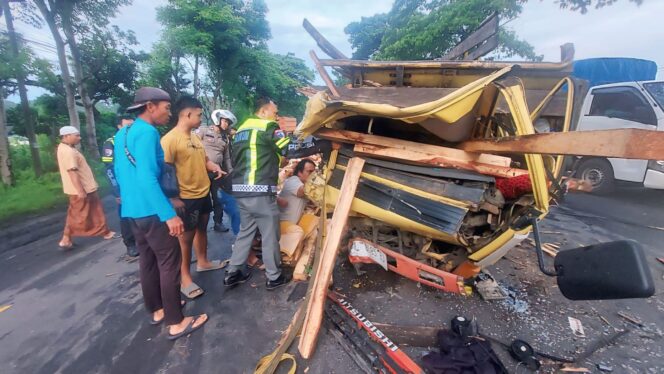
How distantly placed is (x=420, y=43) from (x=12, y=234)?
14.2 m

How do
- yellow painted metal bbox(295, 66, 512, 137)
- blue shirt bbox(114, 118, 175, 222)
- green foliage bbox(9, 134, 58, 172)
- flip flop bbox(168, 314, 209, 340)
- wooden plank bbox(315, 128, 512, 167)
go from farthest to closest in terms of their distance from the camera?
green foliage bbox(9, 134, 58, 172) < flip flop bbox(168, 314, 209, 340) < blue shirt bbox(114, 118, 175, 222) < wooden plank bbox(315, 128, 512, 167) < yellow painted metal bbox(295, 66, 512, 137)

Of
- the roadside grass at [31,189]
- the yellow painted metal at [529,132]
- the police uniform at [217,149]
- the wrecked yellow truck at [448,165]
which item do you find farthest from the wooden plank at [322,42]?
the roadside grass at [31,189]

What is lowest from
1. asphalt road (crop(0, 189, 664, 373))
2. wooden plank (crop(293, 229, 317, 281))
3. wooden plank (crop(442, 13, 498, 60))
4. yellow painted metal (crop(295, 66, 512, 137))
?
asphalt road (crop(0, 189, 664, 373))

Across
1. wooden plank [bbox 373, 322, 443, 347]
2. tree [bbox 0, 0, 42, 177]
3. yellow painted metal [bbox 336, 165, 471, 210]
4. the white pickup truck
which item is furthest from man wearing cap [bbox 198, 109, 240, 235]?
tree [bbox 0, 0, 42, 177]

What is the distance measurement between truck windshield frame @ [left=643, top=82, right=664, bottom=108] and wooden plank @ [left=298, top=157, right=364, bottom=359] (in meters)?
6.22

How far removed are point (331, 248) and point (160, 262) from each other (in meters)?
1.37

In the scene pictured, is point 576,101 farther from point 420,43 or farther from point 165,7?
point 165,7

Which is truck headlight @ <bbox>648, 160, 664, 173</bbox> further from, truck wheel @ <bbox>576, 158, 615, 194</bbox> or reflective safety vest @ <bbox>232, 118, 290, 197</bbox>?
reflective safety vest @ <bbox>232, 118, 290, 197</bbox>

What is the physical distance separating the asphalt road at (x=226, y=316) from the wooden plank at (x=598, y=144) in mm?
1693

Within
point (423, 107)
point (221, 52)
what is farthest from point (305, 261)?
point (221, 52)

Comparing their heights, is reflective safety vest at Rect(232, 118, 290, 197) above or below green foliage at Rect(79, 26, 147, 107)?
below

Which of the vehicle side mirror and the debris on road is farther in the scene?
the debris on road

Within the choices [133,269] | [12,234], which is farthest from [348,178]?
[12,234]

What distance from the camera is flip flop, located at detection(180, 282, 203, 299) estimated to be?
2.82 metres
